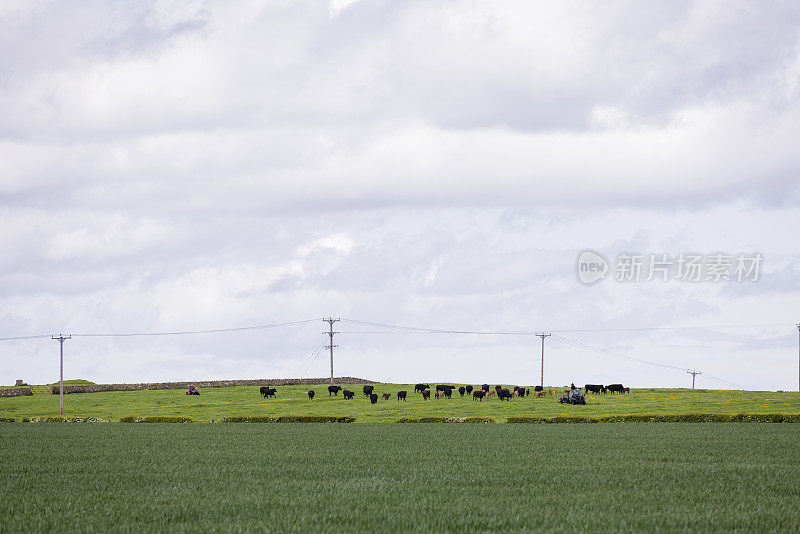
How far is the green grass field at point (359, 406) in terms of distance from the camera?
Answer: 274 feet

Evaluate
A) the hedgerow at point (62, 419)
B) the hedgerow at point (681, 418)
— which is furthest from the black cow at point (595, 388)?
the hedgerow at point (62, 419)

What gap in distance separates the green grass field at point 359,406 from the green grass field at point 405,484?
1337 inches

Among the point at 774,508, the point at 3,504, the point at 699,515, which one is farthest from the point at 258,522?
the point at 774,508

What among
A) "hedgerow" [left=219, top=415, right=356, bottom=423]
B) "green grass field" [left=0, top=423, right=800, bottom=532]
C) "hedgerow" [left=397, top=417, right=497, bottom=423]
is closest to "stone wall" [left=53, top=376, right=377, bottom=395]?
"hedgerow" [left=219, top=415, right=356, bottom=423]

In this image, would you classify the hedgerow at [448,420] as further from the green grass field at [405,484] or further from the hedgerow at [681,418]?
the green grass field at [405,484]

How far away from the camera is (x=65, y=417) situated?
89500 mm

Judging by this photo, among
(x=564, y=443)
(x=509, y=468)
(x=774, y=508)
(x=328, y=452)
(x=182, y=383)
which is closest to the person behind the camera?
(x=774, y=508)

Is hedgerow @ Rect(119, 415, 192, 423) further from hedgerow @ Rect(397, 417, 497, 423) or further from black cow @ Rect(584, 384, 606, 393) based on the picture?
black cow @ Rect(584, 384, 606, 393)

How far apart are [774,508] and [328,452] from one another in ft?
74.4

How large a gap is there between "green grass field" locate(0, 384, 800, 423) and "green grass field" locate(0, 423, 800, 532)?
111ft

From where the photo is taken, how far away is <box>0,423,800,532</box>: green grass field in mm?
20844

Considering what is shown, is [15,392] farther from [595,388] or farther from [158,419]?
[595,388]

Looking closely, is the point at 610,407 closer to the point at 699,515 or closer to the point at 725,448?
the point at 725,448

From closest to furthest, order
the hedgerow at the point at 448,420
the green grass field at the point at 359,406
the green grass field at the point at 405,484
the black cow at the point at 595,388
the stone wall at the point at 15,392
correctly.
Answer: the green grass field at the point at 405,484
the hedgerow at the point at 448,420
the green grass field at the point at 359,406
the black cow at the point at 595,388
the stone wall at the point at 15,392
